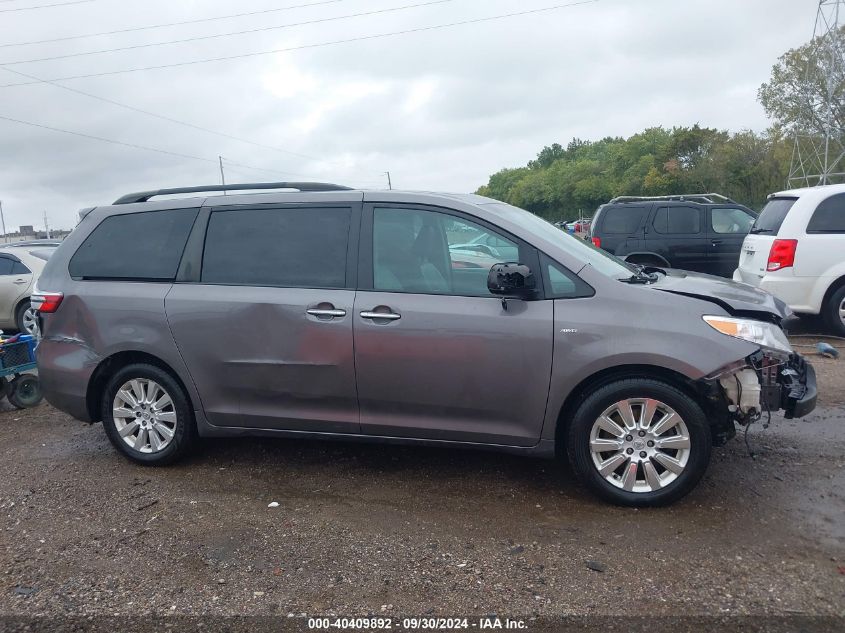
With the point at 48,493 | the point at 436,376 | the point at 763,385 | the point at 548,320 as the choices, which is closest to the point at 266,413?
the point at 436,376

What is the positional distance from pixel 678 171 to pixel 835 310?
47795mm

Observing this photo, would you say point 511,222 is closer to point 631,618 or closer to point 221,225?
point 221,225

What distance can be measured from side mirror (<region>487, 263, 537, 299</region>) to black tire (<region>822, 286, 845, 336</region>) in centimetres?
572

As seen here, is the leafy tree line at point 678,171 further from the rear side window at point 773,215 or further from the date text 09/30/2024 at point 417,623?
the date text 09/30/2024 at point 417,623

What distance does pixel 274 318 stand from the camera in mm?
4457

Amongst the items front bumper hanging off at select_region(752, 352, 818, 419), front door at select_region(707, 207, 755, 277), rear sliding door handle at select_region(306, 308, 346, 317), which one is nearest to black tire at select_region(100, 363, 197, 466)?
rear sliding door handle at select_region(306, 308, 346, 317)

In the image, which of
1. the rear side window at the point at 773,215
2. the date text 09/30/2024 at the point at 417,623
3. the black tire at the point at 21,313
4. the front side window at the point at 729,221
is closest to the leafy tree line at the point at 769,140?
the front side window at the point at 729,221

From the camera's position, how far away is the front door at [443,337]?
13.3 feet

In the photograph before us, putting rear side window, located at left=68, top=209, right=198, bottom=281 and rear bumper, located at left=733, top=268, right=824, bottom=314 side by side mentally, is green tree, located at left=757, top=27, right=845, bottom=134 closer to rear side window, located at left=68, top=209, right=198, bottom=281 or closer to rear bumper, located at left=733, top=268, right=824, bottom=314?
rear bumper, located at left=733, top=268, right=824, bottom=314

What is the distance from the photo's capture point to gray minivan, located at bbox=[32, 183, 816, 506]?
3.95 meters

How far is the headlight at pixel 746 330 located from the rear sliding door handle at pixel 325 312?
212 centimetres

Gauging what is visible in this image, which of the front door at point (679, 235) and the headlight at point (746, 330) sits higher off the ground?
the front door at point (679, 235)

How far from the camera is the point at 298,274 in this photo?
4.53 m

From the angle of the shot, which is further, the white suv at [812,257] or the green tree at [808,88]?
the green tree at [808,88]
